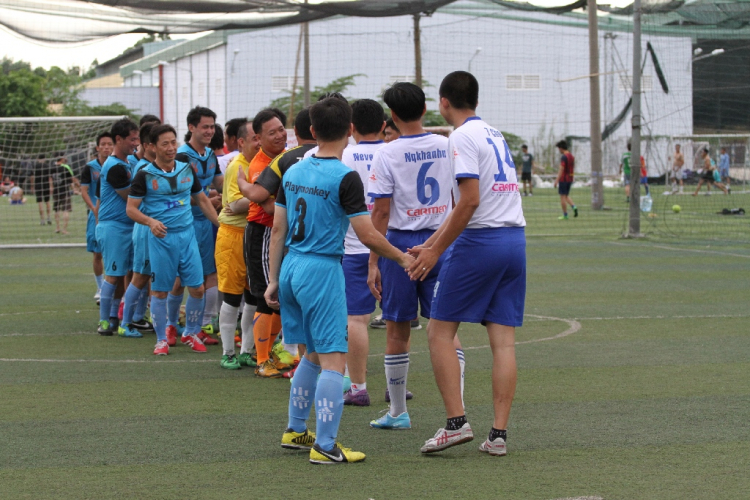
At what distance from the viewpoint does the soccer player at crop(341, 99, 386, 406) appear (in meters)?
6.19

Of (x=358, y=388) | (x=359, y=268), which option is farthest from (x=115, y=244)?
(x=358, y=388)

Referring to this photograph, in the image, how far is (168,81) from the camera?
43562 millimetres

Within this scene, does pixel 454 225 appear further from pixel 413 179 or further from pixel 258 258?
pixel 258 258

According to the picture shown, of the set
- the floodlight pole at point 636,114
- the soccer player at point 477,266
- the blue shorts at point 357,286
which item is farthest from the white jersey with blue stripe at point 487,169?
the floodlight pole at point 636,114

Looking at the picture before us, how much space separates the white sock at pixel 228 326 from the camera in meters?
7.68

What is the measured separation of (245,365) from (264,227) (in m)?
1.34

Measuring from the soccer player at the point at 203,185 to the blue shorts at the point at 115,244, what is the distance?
2.52 ft

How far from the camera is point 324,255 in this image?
4.85m

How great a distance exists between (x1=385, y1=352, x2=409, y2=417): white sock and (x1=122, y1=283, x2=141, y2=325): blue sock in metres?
4.03

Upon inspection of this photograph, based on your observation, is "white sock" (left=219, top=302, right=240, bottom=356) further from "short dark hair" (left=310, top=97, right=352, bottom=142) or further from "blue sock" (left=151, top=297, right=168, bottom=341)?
"short dark hair" (left=310, top=97, right=352, bottom=142)

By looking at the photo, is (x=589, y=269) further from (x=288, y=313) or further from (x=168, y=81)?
(x=168, y=81)

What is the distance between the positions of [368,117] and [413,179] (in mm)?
808

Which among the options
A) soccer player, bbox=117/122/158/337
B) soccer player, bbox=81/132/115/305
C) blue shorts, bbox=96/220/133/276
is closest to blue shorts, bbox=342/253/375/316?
soccer player, bbox=117/122/158/337

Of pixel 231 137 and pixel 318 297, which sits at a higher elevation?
pixel 231 137
